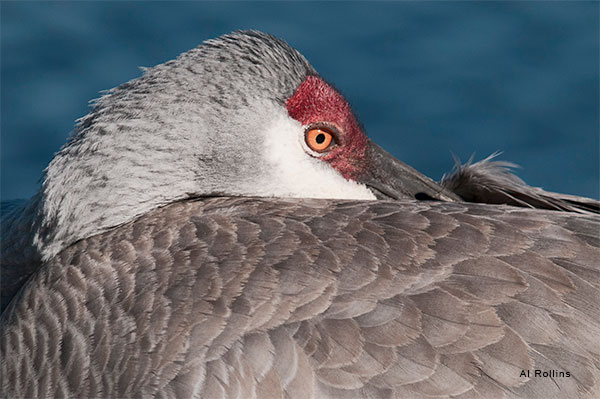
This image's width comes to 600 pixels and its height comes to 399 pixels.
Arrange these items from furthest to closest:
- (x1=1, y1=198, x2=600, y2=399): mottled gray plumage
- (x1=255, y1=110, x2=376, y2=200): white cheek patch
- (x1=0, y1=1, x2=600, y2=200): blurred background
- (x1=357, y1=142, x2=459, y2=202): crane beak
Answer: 1. (x1=0, y1=1, x2=600, y2=200): blurred background
2. (x1=357, y1=142, x2=459, y2=202): crane beak
3. (x1=255, y1=110, x2=376, y2=200): white cheek patch
4. (x1=1, y1=198, x2=600, y2=399): mottled gray plumage

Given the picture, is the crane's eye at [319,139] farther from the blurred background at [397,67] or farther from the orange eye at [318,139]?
the blurred background at [397,67]

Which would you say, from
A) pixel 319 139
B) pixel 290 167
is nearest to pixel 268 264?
pixel 290 167

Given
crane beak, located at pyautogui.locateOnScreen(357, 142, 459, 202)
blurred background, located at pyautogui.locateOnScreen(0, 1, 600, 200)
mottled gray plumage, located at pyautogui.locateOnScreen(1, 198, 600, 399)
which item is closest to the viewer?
mottled gray plumage, located at pyautogui.locateOnScreen(1, 198, 600, 399)

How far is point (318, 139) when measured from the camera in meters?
2.39

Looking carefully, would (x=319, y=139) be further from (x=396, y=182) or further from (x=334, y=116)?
(x=396, y=182)

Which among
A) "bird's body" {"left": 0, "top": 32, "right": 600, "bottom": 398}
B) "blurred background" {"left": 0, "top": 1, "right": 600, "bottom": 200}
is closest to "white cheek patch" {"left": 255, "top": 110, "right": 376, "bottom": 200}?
"bird's body" {"left": 0, "top": 32, "right": 600, "bottom": 398}

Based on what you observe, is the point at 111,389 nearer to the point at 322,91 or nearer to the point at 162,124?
the point at 162,124

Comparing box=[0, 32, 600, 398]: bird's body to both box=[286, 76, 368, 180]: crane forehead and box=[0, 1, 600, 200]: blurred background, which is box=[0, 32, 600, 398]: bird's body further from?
box=[0, 1, 600, 200]: blurred background

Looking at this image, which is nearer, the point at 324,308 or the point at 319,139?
the point at 324,308

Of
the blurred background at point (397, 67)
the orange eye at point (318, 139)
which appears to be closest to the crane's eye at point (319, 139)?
the orange eye at point (318, 139)

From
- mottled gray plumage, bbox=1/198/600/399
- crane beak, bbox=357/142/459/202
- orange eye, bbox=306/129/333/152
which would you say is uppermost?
crane beak, bbox=357/142/459/202

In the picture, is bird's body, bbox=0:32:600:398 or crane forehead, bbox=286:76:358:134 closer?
bird's body, bbox=0:32:600:398

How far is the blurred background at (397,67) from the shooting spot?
438cm

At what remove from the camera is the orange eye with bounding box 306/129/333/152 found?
2.38 meters
